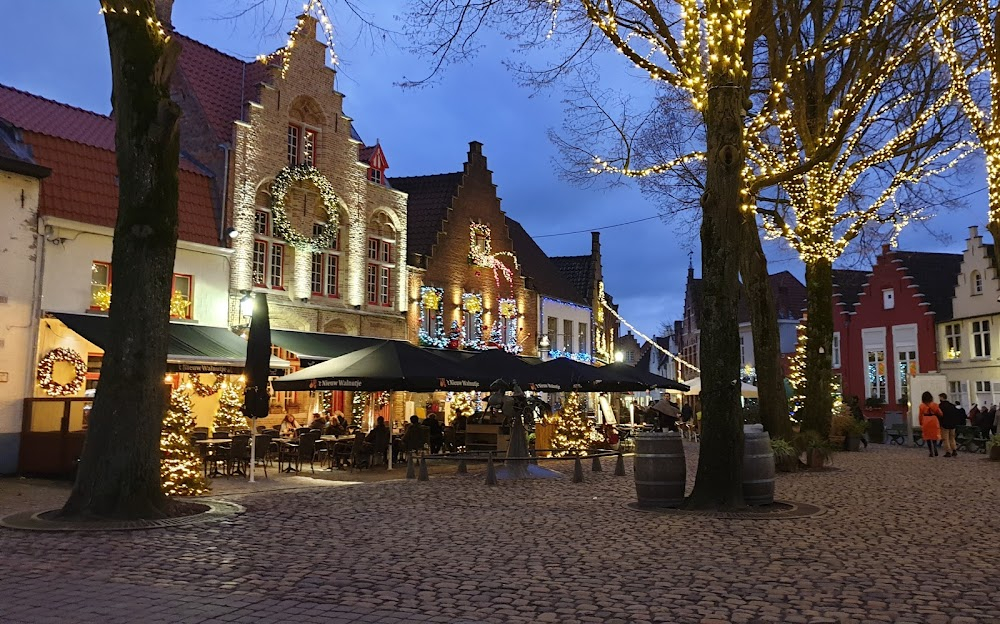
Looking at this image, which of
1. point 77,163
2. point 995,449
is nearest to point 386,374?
point 77,163

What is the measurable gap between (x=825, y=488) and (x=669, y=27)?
7.93m

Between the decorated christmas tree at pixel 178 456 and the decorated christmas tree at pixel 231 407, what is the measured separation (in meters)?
8.43

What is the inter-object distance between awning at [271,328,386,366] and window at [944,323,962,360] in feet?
87.4

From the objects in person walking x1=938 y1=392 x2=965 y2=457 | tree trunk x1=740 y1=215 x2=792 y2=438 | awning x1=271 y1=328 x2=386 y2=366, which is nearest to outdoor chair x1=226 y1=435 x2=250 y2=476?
awning x1=271 y1=328 x2=386 y2=366

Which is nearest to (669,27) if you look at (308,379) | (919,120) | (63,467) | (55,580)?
(919,120)

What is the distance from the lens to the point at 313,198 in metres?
26.7

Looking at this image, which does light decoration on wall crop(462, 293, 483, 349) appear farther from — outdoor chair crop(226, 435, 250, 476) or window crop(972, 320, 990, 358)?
window crop(972, 320, 990, 358)

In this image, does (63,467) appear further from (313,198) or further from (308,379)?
(313,198)

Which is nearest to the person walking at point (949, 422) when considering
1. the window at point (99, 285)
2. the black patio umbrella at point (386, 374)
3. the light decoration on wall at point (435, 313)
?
the black patio umbrella at point (386, 374)

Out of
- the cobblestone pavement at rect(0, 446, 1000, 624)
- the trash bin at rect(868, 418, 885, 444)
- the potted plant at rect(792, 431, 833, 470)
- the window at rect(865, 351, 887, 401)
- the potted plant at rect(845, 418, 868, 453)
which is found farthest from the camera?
the window at rect(865, 351, 887, 401)

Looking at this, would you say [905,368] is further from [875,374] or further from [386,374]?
[386,374]

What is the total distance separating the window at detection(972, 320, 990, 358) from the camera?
36562 mm

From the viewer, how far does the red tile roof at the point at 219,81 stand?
24609mm

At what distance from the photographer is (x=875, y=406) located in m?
42.5
